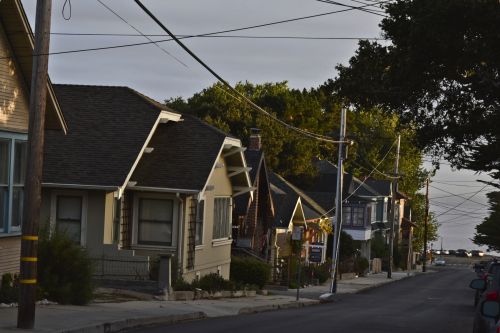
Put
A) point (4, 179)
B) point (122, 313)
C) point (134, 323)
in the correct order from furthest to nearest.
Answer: point (4, 179) → point (122, 313) → point (134, 323)

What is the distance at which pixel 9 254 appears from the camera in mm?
21219

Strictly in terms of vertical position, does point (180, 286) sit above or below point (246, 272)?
above

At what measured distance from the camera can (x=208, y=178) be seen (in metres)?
32.1

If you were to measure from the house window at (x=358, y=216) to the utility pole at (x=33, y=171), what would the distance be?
2532 inches

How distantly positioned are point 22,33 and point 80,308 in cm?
601

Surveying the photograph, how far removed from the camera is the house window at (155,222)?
32219mm

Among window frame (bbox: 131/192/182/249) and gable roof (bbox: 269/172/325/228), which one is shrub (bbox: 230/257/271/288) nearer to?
window frame (bbox: 131/192/182/249)

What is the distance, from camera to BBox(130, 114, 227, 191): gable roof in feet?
104

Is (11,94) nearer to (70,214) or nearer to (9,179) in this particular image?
(9,179)

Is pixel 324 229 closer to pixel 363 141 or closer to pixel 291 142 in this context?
pixel 291 142

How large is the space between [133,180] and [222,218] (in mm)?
7069

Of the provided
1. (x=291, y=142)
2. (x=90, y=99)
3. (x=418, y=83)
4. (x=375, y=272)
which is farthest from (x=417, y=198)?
(x=418, y=83)

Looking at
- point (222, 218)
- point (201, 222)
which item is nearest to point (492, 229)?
point (222, 218)

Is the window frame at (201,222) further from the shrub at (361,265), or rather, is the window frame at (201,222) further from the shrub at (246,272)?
the shrub at (361,265)
